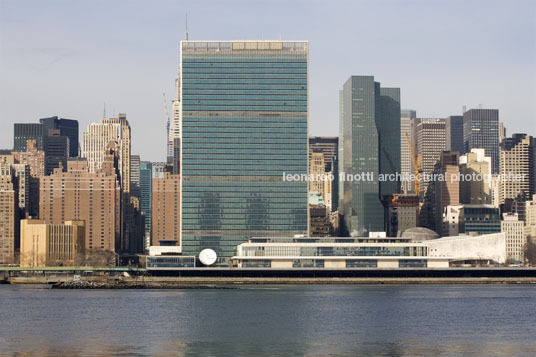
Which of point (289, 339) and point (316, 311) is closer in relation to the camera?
point (289, 339)

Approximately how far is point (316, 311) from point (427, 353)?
193ft

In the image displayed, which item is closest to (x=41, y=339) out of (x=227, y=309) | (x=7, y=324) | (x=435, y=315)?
(x=7, y=324)

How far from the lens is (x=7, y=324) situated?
138875 millimetres

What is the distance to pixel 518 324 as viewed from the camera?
139 meters

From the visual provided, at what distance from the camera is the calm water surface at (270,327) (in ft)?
360

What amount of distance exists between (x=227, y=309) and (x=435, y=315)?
37.3 m

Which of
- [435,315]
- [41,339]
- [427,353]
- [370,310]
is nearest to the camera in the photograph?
[427,353]

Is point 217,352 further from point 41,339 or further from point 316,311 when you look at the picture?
point 316,311

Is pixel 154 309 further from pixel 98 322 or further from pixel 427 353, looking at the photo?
pixel 427 353

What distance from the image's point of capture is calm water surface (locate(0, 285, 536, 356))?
110 m

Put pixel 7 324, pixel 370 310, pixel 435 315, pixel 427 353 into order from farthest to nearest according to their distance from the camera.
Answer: pixel 370 310 → pixel 435 315 → pixel 7 324 → pixel 427 353

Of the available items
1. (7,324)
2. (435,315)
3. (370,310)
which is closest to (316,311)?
(370,310)

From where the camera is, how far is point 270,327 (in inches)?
5340

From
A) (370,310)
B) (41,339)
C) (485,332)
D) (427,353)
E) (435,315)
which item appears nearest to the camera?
(427,353)
